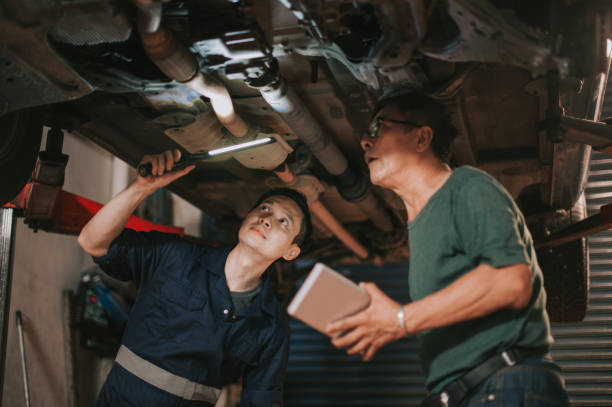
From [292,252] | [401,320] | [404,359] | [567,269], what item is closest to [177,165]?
[292,252]

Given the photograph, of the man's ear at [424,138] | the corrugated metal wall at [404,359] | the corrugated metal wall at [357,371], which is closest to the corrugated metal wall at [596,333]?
the corrugated metal wall at [404,359]

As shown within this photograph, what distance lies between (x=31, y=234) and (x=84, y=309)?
83 cm

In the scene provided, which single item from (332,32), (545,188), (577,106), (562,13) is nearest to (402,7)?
(332,32)

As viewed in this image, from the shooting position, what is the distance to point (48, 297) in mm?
A: 4816

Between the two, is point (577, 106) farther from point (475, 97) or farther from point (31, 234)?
point (31, 234)

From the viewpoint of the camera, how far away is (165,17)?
6.43 feet

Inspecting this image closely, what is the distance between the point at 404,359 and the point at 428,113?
4.64 m

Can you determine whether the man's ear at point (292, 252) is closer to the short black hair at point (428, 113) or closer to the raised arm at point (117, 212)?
the raised arm at point (117, 212)

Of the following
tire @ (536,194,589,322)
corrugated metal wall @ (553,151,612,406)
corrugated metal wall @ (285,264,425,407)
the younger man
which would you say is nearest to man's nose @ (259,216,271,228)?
the younger man

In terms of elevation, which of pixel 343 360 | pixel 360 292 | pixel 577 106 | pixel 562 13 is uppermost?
pixel 562 13

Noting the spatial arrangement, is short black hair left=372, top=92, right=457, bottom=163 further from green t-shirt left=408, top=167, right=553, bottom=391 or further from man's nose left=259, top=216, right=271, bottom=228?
man's nose left=259, top=216, right=271, bottom=228

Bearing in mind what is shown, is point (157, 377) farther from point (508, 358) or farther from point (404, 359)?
point (404, 359)

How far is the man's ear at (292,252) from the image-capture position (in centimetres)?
306

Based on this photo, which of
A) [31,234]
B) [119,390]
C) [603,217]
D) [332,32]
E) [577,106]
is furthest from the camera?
[31,234]
